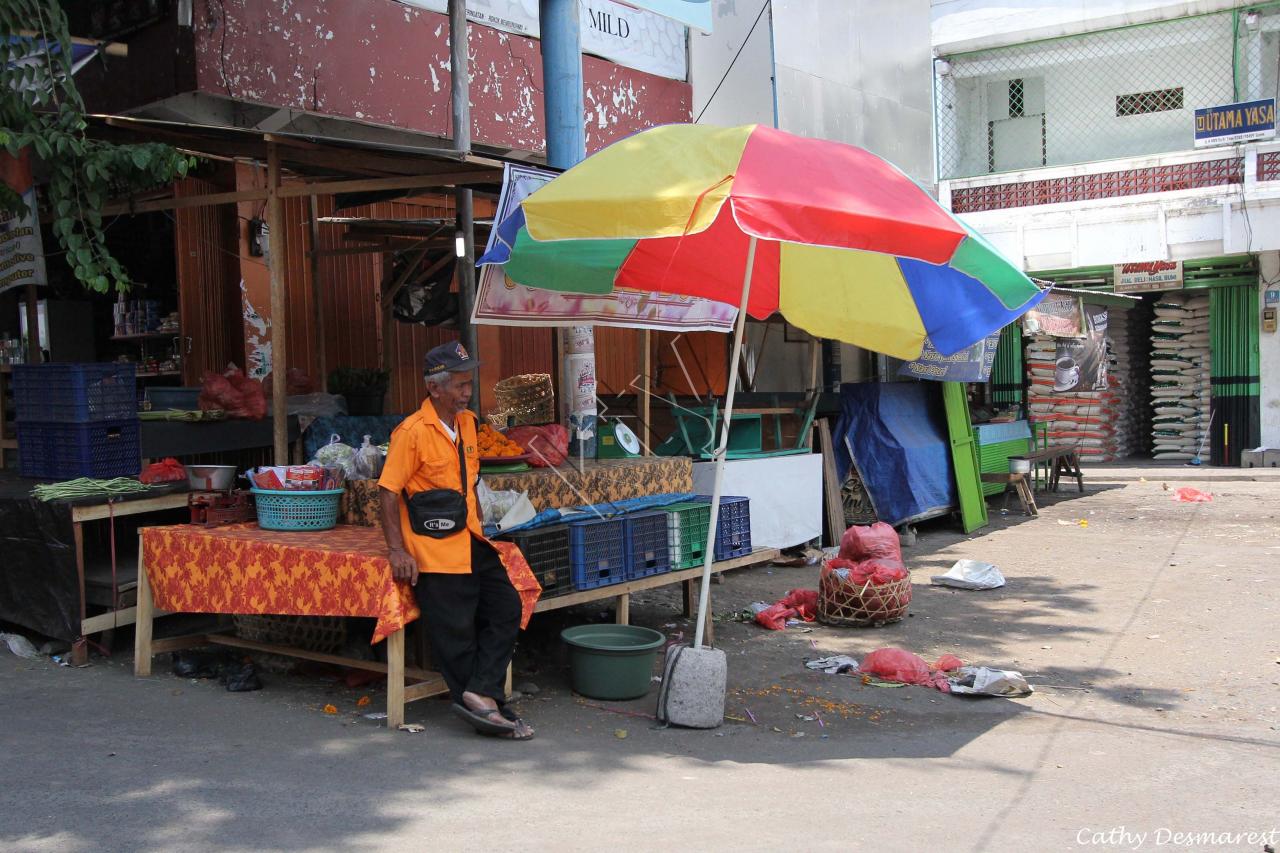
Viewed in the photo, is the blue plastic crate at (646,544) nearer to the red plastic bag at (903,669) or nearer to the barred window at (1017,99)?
the red plastic bag at (903,669)

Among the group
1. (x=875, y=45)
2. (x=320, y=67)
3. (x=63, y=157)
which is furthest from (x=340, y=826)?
(x=875, y=45)

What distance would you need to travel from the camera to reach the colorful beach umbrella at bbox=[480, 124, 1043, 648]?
17.2ft

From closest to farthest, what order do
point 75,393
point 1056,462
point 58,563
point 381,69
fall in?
point 58,563
point 75,393
point 381,69
point 1056,462

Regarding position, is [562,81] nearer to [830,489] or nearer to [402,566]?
[402,566]

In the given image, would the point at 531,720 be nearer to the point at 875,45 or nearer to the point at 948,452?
A: the point at 948,452

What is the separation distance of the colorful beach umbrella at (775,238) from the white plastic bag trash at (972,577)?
3224 mm

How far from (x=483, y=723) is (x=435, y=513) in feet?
3.39

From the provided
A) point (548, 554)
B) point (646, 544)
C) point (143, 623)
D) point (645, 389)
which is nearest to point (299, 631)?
point (143, 623)

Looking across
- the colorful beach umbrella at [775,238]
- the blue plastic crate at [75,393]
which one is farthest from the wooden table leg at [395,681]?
the blue plastic crate at [75,393]

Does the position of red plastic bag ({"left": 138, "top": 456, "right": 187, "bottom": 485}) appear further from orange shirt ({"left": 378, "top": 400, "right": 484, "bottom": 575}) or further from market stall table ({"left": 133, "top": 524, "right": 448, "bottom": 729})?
orange shirt ({"left": 378, "top": 400, "right": 484, "bottom": 575})

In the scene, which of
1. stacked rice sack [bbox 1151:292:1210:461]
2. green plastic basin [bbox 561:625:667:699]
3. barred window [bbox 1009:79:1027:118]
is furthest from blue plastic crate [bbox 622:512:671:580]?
barred window [bbox 1009:79:1027:118]

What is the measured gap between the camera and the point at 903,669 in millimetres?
6828

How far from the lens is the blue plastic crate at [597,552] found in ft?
21.4

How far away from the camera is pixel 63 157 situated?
22.3 feet
